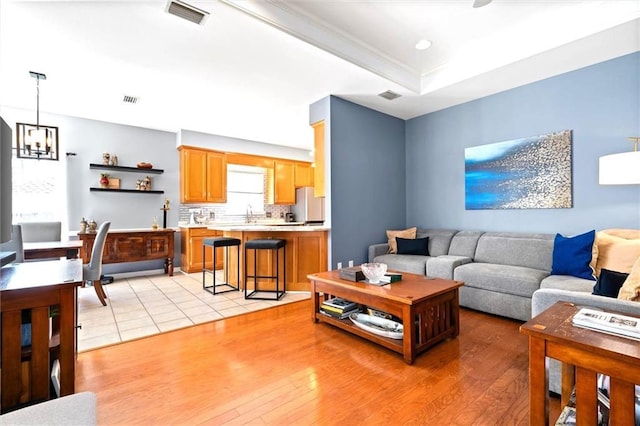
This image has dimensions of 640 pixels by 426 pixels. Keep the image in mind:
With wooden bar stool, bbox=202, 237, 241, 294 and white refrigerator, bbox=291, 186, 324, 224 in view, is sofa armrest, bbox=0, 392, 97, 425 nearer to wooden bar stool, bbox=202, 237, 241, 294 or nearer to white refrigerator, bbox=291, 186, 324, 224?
wooden bar stool, bbox=202, 237, 241, 294

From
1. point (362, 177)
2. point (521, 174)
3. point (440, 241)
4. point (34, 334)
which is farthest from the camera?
point (362, 177)

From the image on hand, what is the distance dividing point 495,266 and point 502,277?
0.30 metres

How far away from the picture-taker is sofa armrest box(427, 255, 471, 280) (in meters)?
3.49

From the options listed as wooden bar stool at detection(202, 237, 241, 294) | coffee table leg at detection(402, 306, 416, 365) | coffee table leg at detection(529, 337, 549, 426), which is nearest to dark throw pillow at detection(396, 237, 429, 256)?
coffee table leg at detection(402, 306, 416, 365)

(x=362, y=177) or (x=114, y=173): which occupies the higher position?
(x=114, y=173)

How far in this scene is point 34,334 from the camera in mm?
1500

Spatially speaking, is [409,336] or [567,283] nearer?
[409,336]

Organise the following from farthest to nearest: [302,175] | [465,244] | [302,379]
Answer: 1. [302,175]
2. [465,244]
3. [302,379]

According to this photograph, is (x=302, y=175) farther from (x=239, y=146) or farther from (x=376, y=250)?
(x=376, y=250)

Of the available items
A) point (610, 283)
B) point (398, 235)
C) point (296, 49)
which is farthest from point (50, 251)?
point (610, 283)

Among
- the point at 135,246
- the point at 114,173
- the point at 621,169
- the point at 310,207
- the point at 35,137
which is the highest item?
the point at 35,137

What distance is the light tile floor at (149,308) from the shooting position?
108 inches

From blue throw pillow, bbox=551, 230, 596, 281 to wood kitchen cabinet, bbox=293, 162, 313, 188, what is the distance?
17.9ft

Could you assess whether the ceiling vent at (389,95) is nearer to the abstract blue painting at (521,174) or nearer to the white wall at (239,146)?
the abstract blue painting at (521,174)
